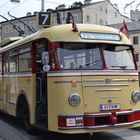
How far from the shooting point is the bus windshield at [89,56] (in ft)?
33.0

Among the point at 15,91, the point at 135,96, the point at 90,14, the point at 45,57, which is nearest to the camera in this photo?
the point at 45,57

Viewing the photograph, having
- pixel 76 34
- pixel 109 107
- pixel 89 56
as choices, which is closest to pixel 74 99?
pixel 109 107

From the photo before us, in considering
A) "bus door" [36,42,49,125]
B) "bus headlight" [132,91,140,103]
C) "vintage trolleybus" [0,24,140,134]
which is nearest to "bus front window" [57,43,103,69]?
"vintage trolleybus" [0,24,140,134]

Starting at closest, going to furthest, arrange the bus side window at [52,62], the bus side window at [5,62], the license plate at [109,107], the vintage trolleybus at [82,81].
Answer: the vintage trolleybus at [82,81] → the license plate at [109,107] → the bus side window at [52,62] → the bus side window at [5,62]

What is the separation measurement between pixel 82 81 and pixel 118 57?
1.27 metres

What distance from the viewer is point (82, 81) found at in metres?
9.90

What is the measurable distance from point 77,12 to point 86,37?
66.1 meters

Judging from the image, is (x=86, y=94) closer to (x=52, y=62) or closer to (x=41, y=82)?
(x=52, y=62)

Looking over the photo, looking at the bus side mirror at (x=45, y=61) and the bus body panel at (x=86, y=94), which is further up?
the bus side mirror at (x=45, y=61)

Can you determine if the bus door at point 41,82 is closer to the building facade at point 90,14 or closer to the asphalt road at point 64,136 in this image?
the asphalt road at point 64,136

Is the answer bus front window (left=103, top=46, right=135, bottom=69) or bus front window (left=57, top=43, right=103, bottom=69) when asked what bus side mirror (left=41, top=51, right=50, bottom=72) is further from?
bus front window (left=103, top=46, right=135, bottom=69)

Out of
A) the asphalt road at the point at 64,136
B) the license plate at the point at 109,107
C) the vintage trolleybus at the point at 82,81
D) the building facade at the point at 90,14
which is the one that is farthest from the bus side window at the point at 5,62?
the building facade at the point at 90,14

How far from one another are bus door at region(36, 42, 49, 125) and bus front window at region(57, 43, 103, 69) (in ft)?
1.37

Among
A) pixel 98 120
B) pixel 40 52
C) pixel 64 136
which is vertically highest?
pixel 40 52
